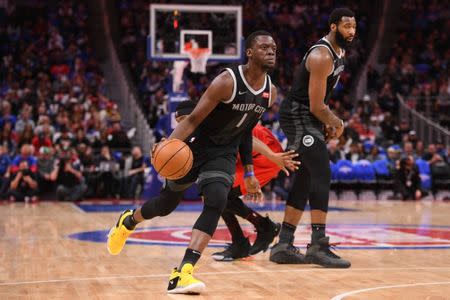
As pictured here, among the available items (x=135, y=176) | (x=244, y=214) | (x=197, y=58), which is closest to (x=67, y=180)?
(x=135, y=176)

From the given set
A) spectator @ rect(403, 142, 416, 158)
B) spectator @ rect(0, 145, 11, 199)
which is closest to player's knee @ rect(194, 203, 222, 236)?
spectator @ rect(0, 145, 11, 199)

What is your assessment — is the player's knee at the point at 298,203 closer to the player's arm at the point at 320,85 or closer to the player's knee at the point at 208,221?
the player's arm at the point at 320,85

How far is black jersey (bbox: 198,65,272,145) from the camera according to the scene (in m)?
6.26

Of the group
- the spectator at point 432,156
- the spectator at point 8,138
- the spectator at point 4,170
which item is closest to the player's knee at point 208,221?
the spectator at point 4,170

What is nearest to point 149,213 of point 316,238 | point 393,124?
point 316,238

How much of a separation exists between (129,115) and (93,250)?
44.8 feet

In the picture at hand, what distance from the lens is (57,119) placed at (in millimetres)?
19172

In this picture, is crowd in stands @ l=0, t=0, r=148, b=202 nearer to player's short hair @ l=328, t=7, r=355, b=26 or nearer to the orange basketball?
player's short hair @ l=328, t=7, r=355, b=26

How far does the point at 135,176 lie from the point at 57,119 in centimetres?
265

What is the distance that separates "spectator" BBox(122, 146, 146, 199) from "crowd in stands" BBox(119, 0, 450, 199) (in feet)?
5.09

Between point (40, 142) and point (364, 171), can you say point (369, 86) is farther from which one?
point (40, 142)

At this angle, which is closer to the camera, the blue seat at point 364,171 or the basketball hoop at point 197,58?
the basketball hoop at point 197,58

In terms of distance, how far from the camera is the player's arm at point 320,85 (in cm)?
719

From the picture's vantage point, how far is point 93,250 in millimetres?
8289
